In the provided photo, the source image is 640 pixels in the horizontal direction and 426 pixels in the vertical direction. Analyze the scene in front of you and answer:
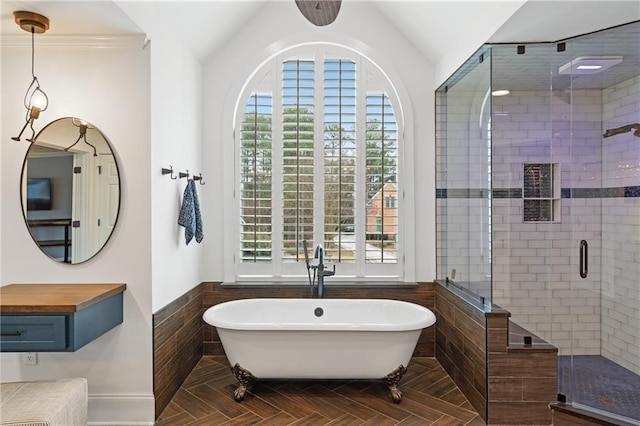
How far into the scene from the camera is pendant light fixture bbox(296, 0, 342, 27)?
6.09 ft

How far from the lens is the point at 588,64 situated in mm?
2770

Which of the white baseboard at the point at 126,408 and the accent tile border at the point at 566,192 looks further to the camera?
the accent tile border at the point at 566,192

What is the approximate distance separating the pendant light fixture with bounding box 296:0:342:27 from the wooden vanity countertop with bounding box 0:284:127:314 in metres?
1.91

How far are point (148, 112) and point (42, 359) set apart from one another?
5.63 feet

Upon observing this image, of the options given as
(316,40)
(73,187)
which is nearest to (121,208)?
(73,187)

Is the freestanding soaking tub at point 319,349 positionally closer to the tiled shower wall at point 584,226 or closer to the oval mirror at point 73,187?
the tiled shower wall at point 584,226

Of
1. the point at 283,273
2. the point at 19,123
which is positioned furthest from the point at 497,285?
the point at 19,123

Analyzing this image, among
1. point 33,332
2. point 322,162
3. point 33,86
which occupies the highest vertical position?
point 33,86

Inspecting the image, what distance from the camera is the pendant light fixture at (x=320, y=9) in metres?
1.86

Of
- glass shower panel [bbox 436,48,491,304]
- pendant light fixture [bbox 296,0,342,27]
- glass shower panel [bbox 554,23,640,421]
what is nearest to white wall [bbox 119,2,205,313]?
pendant light fixture [bbox 296,0,342,27]

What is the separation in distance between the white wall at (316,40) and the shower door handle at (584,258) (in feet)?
4.00

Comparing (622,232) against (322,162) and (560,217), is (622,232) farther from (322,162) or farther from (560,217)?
(322,162)

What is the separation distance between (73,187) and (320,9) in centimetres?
188

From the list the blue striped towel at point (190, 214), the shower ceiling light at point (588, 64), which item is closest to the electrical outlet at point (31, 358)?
the blue striped towel at point (190, 214)
